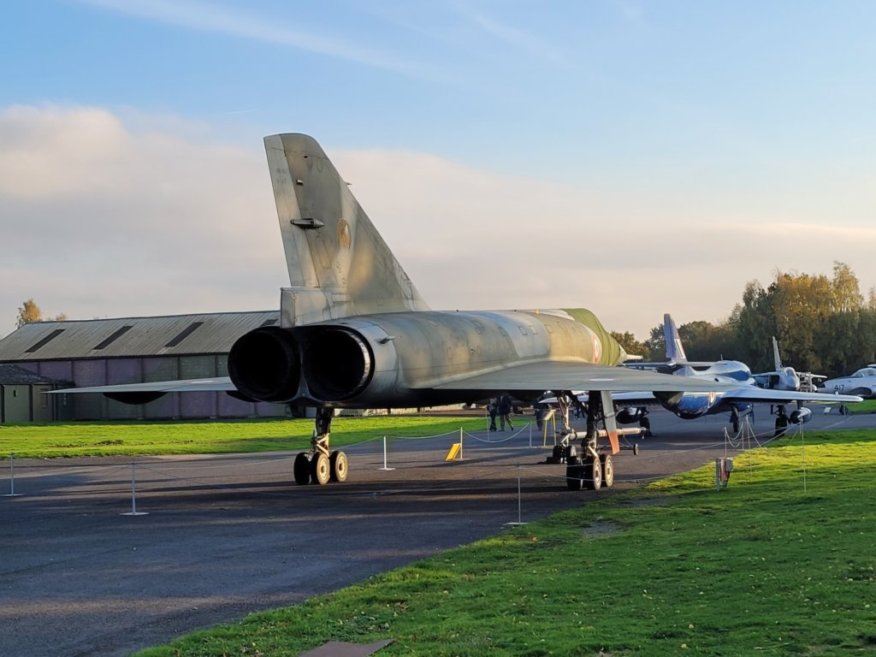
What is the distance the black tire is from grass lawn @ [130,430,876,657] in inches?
171

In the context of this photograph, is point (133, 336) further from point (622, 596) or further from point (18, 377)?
point (622, 596)

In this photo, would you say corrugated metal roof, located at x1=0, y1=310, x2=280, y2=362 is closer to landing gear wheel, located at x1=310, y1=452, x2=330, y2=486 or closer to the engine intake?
landing gear wheel, located at x1=310, y1=452, x2=330, y2=486

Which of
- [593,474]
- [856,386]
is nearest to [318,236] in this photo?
[593,474]

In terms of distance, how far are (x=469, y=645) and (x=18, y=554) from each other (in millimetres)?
6863

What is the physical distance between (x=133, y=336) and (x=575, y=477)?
5083cm

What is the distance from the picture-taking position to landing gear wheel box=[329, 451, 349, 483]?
1870cm

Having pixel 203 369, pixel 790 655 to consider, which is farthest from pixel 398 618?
pixel 203 369

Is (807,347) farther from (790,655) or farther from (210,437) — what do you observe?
(790,655)

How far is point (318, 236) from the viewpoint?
647 inches

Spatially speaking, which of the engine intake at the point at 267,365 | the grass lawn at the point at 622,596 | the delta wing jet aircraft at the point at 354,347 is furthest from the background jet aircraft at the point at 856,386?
the engine intake at the point at 267,365

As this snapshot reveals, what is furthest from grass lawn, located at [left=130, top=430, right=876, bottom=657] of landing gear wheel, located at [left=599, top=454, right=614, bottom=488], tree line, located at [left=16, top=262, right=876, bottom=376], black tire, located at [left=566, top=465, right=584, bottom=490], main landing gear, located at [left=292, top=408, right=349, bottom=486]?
tree line, located at [left=16, top=262, right=876, bottom=376]

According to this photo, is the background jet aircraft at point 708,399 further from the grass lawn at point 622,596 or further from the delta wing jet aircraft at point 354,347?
the grass lawn at point 622,596

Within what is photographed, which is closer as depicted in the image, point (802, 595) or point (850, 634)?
point (850, 634)

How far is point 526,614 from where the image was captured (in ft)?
23.4
